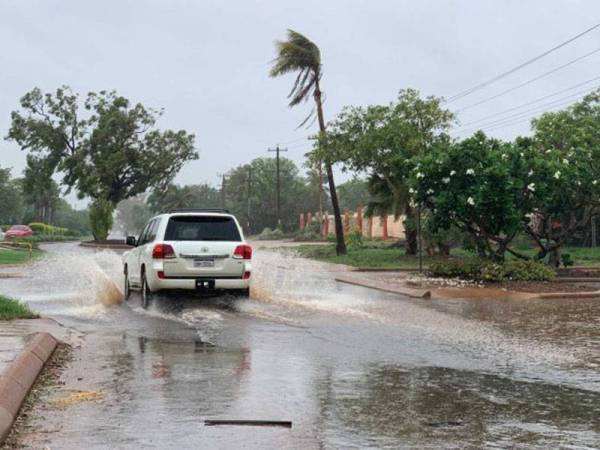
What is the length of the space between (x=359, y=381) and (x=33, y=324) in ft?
18.4

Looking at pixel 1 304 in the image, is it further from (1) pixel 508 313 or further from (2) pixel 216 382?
(1) pixel 508 313

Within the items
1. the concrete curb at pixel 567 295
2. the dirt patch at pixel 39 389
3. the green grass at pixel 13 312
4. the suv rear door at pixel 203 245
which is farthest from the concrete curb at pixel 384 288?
the dirt patch at pixel 39 389

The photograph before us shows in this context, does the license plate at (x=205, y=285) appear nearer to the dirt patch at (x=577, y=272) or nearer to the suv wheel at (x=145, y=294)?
the suv wheel at (x=145, y=294)

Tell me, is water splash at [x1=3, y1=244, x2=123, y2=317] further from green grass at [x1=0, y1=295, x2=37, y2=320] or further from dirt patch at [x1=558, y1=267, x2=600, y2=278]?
dirt patch at [x1=558, y1=267, x2=600, y2=278]

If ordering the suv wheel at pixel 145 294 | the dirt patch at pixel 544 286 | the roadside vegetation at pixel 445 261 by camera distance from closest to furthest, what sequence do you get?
the suv wheel at pixel 145 294, the dirt patch at pixel 544 286, the roadside vegetation at pixel 445 261

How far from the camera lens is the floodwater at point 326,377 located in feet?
19.8

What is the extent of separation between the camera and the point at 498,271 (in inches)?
839

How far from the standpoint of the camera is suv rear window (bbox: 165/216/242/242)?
15.2 m

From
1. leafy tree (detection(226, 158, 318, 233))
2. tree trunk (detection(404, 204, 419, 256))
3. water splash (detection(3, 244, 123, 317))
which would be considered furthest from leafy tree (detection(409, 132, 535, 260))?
leafy tree (detection(226, 158, 318, 233))

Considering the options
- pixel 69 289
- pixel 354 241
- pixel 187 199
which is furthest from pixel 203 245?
pixel 187 199

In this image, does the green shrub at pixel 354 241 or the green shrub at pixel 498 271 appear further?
the green shrub at pixel 354 241

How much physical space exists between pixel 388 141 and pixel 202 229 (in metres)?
19.1

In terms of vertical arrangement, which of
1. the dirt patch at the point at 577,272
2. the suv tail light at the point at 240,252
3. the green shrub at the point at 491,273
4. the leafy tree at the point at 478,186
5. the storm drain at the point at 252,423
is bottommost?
the storm drain at the point at 252,423

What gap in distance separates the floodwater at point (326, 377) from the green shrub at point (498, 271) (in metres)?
5.09
